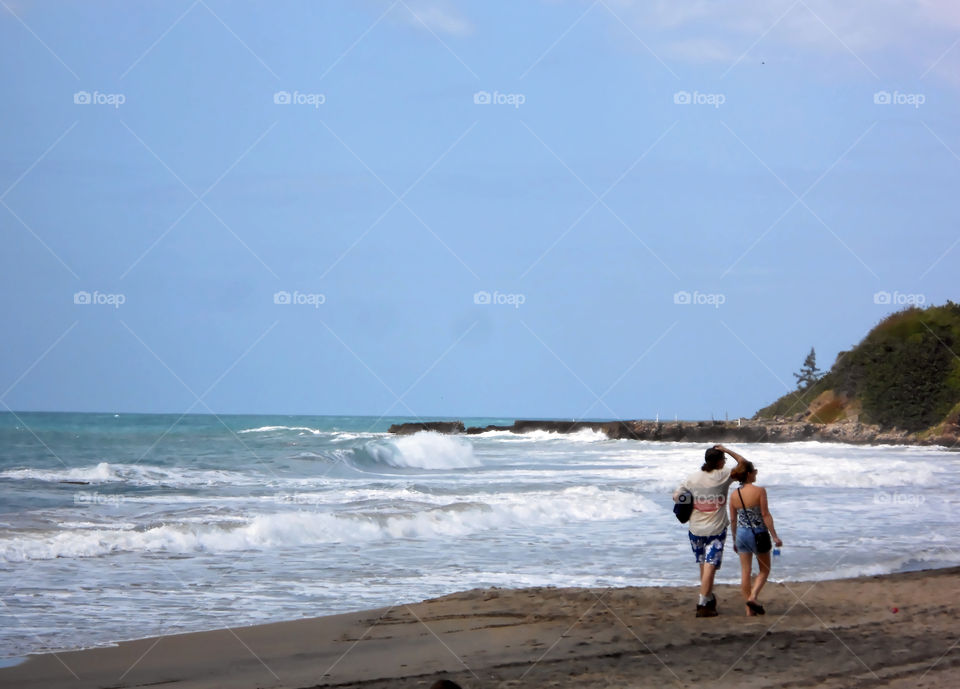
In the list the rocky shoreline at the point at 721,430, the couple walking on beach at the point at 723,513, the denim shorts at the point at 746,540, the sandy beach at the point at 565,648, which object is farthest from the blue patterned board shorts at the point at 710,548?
the rocky shoreline at the point at 721,430

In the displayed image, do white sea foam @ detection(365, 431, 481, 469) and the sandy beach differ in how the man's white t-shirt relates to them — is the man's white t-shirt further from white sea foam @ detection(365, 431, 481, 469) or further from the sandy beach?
white sea foam @ detection(365, 431, 481, 469)

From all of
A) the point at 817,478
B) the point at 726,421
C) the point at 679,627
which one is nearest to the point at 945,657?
the point at 679,627

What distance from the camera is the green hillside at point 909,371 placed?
72500 mm

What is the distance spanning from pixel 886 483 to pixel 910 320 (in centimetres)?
5761

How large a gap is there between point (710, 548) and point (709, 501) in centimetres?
43

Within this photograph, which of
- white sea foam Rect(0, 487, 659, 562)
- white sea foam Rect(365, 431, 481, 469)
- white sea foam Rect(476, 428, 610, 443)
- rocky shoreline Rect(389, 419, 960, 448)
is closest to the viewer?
white sea foam Rect(0, 487, 659, 562)

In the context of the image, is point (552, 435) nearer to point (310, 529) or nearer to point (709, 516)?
point (310, 529)

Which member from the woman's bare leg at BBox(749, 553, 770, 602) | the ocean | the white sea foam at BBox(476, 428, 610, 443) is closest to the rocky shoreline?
the white sea foam at BBox(476, 428, 610, 443)

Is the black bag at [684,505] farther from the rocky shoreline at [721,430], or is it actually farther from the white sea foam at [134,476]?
the rocky shoreline at [721,430]

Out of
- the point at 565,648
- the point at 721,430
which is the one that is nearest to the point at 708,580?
the point at 565,648

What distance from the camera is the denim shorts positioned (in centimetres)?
915

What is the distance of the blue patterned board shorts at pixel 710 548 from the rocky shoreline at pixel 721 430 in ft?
213

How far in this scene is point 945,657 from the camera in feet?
24.3

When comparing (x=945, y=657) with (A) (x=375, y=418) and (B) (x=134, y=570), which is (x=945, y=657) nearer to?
(B) (x=134, y=570)
